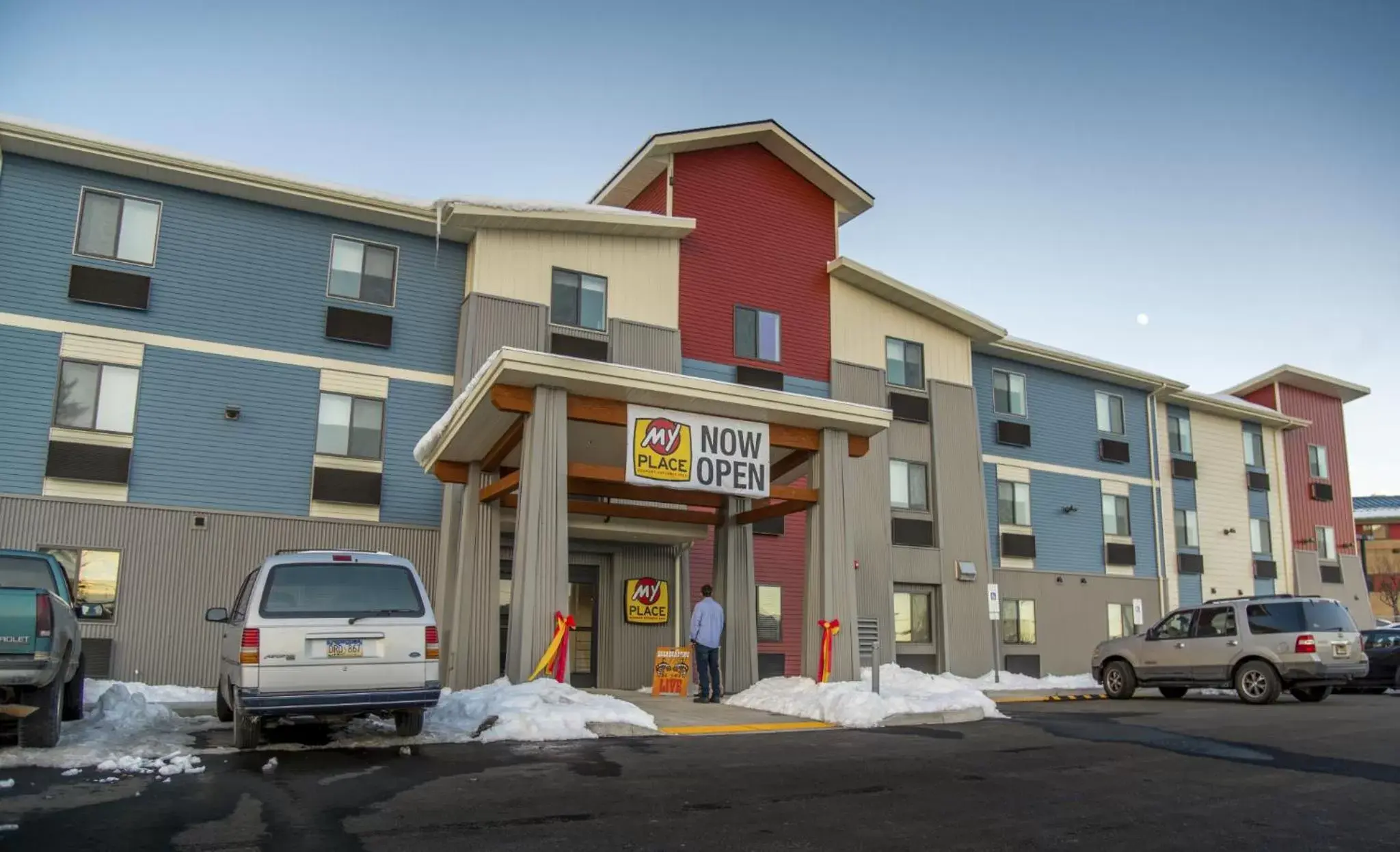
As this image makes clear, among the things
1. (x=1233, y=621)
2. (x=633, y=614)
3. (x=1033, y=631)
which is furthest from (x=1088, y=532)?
(x=633, y=614)

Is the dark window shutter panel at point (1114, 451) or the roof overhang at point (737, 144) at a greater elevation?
the roof overhang at point (737, 144)

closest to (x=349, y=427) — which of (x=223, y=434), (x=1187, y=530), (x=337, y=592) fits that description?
(x=223, y=434)

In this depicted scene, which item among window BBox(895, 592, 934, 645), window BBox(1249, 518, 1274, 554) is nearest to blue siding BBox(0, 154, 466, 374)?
window BBox(895, 592, 934, 645)

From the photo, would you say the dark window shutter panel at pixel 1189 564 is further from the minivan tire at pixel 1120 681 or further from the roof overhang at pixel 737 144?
the roof overhang at pixel 737 144

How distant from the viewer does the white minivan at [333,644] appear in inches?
369

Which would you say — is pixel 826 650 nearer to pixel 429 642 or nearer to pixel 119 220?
pixel 429 642

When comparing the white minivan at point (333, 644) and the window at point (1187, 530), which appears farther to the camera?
the window at point (1187, 530)

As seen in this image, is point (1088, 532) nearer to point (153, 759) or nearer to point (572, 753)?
point (572, 753)

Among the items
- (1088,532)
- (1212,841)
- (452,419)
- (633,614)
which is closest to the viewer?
(1212,841)

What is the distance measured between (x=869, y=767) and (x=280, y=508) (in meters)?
13.2

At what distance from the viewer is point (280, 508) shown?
18.4 m

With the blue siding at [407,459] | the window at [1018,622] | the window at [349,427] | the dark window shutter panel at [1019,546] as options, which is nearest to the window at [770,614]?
the blue siding at [407,459]

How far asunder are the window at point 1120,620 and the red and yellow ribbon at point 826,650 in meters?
17.3

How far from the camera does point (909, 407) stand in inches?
1021
